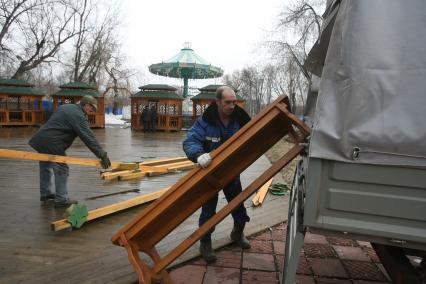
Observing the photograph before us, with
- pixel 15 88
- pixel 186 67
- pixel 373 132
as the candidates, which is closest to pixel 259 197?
pixel 373 132

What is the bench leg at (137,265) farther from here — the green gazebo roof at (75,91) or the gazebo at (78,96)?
the green gazebo roof at (75,91)

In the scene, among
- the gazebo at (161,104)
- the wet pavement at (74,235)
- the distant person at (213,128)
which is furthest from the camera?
the gazebo at (161,104)

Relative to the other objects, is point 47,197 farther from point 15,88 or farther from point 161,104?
point 15,88

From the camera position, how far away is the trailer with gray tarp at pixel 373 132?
6.81 ft

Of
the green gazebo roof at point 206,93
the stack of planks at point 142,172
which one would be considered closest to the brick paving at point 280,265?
the stack of planks at point 142,172

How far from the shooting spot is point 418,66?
206cm

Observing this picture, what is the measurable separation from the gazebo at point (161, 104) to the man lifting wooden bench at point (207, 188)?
2358 cm

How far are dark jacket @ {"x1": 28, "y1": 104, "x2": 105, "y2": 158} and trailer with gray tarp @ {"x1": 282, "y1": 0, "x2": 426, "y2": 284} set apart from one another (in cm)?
401

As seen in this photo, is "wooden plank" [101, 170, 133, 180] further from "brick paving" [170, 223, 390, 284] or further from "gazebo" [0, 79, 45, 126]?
"gazebo" [0, 79, 45, 126]

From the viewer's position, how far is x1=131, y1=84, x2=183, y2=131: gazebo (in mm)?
26578

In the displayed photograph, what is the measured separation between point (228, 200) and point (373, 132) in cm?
217

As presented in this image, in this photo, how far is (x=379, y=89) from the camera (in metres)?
2.12

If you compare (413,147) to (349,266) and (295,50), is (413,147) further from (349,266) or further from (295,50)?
(295,50)

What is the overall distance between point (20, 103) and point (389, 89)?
90.8 feet
